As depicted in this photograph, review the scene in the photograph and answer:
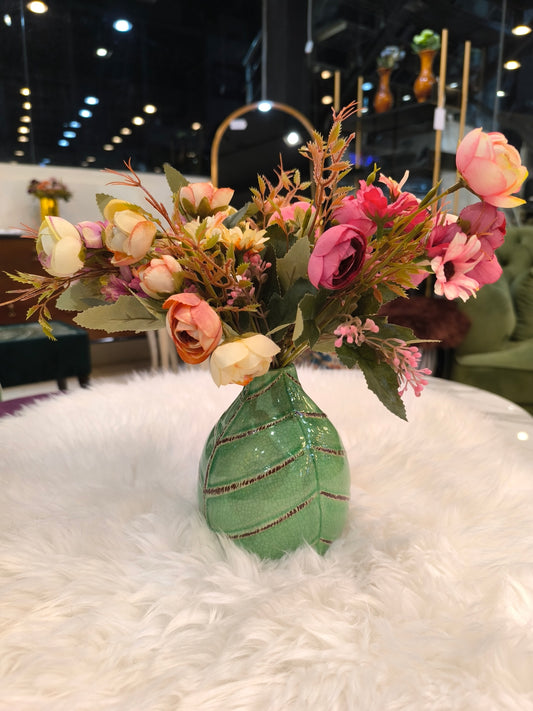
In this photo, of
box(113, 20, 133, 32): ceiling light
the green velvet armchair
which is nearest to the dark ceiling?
box(113, 20, 133, 32): ceiling light

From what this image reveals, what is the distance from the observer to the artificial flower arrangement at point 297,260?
1.56ft

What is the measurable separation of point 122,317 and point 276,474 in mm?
255

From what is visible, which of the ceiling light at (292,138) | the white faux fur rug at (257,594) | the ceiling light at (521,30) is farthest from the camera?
the ceiling light at (292,138)

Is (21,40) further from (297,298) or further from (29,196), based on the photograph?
(297,298)

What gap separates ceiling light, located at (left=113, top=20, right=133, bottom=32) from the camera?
368cm

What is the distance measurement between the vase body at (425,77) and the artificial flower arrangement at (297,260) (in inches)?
131

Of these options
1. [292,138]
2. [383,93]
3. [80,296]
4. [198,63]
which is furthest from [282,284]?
[198,63]

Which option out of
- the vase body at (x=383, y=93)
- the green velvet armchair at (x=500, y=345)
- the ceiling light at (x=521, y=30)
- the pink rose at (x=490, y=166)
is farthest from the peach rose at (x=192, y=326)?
the ceiling light at (x=521, y=30)

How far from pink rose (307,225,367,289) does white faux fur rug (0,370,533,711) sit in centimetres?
34

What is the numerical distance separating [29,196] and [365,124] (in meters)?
2.43

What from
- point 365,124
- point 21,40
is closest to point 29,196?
point 21,40

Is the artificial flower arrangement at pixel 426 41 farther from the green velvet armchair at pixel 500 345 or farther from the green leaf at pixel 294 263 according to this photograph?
the green leaf at pixel 294 263

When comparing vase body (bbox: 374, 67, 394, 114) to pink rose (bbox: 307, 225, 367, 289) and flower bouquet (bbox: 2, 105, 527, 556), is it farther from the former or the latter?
pink rose (bbox: 307, 225, 367, 289)

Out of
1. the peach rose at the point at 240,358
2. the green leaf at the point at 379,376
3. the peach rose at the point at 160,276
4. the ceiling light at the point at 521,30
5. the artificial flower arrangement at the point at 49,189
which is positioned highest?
the ceiling light at the point at 521,30
